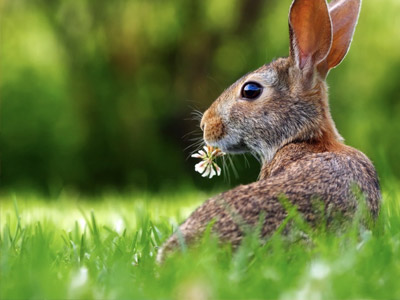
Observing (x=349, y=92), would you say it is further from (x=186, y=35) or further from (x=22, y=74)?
(x=22, y=74)

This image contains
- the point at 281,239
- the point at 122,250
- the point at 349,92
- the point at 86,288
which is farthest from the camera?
the point at 349,92

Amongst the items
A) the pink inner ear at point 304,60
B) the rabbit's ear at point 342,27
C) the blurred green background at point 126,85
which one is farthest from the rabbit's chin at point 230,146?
the blurred green background at point 126,85

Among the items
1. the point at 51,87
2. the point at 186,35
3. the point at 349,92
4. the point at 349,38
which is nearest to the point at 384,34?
the point at 349,92

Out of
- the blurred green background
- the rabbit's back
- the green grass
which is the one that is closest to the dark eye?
the rabbit's back

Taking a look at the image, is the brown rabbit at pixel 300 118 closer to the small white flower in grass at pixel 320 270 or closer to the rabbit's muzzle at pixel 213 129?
the rabbit's muzzle at pixel 213 129

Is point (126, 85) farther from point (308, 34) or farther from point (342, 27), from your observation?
point (308, 34)
